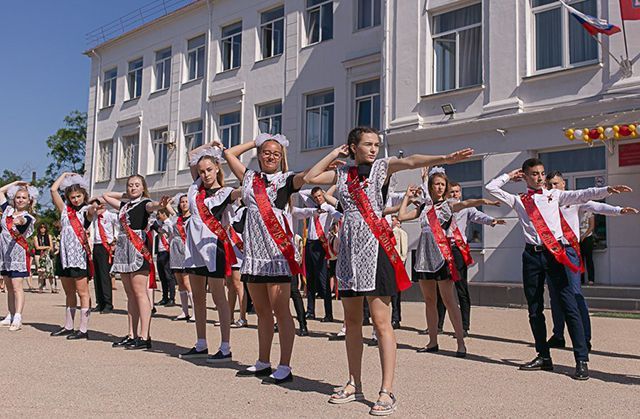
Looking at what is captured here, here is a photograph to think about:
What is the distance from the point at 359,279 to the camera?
4984 mm

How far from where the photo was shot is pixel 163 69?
28.6 meters

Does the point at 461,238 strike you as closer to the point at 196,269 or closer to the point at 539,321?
the point at 539,321

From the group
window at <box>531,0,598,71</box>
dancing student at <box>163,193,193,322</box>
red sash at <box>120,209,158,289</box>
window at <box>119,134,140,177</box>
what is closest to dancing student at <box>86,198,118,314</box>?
dancing student at <box>163,193,193,322</box>

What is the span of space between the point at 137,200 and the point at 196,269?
1519 mm

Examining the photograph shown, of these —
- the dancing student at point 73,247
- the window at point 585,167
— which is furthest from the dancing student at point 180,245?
the window at point 585,167

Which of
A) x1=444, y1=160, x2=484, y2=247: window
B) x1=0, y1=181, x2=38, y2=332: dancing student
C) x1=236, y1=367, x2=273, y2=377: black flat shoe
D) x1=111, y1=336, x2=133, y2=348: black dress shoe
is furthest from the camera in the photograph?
x1=444, y1=160, x2=484, y2=247: window

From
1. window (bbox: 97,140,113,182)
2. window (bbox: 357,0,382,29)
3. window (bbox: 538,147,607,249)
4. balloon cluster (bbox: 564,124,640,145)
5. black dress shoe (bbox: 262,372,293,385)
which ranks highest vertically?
window (bbox: 357,0,382,29)

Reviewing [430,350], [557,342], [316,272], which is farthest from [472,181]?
[430,350]

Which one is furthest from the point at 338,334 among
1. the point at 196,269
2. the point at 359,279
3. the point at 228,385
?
the point at 359,279

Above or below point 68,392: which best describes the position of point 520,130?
above

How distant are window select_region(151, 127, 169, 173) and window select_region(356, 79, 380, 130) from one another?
10.6m

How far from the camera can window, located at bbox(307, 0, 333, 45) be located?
21.4 metres

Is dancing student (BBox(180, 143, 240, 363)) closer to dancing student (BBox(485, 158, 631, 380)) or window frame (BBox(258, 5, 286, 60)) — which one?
dancing student (BBox(485, 158, 631, 380))

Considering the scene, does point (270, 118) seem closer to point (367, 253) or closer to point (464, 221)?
point (464, 221)
